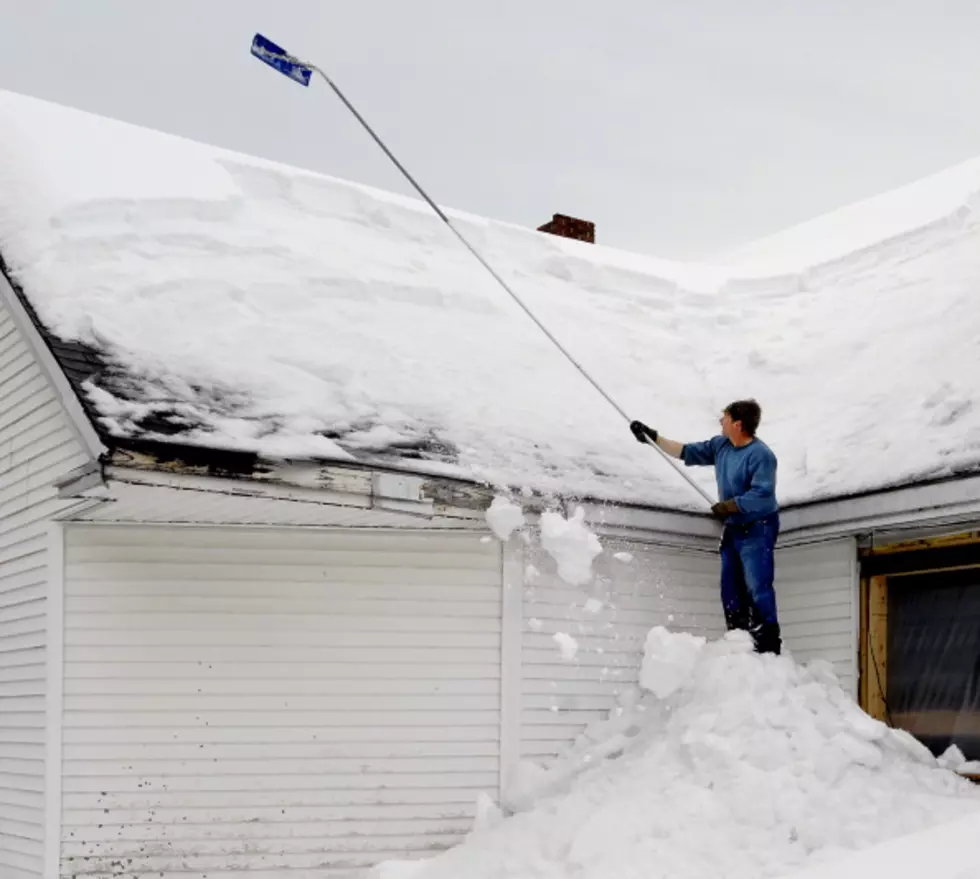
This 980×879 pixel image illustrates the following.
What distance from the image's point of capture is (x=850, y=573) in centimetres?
920

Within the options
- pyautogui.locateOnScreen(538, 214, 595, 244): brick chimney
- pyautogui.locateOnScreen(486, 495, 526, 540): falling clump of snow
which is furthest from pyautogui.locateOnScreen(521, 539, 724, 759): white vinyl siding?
pyautogui.locateOnScreen(538, 214, 595, 244): brick chimney

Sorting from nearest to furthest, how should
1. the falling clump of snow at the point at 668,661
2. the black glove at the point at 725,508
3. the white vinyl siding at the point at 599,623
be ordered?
1. the black glove at the point at 725,508
2. the falling clump of snow at the point at 668,661
3. the white vinyl siding at the point at 599,623

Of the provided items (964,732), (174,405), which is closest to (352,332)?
(174,405)

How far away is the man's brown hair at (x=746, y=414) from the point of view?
863cm

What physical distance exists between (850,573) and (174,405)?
4.83m

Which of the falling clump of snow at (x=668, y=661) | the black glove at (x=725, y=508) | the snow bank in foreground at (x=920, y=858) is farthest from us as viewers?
the falling clump of snow at (x=668, y=661)

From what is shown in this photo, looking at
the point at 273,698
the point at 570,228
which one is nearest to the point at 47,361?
the point at 273,698

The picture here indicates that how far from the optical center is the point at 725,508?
845 cm

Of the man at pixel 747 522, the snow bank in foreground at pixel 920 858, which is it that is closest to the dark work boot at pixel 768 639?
the man at pixel 747 522

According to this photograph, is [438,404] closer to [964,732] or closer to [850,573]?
[850,573]

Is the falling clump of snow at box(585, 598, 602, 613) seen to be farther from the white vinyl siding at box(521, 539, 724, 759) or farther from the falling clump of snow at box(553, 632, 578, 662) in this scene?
the falling clump of snow at box(553, 632, 578, 662)

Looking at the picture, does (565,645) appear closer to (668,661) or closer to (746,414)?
(668,661)

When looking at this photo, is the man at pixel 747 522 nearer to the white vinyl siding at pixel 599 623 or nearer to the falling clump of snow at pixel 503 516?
the white vinyl siding at pixel 599 623

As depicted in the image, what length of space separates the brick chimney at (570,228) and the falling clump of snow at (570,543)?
7.22 meters
